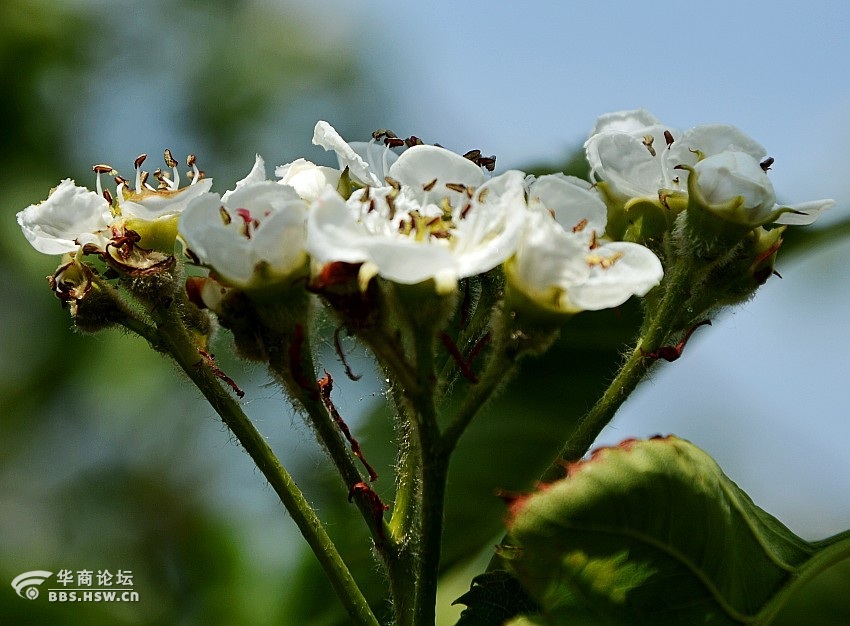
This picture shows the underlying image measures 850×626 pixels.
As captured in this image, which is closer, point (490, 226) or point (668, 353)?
point (490, 226)

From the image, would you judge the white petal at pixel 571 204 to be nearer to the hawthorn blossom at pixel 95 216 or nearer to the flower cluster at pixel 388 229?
the flower cluster at pixel 388 229

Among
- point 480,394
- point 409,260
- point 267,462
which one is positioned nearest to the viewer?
point 409,260

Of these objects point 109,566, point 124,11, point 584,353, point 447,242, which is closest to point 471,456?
point 584,353

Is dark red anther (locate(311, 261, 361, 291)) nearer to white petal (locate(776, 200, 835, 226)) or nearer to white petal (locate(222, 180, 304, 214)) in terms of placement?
white petal (locate(222, 180, 304, 214))

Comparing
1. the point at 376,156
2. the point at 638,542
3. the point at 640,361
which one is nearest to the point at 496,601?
the point at 638,542

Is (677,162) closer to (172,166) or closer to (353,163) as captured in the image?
(353,163)

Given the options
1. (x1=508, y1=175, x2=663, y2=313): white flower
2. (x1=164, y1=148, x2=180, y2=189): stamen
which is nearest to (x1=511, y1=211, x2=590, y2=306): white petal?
(x1=508, y1=175, x2=663, y2=313): white flower
